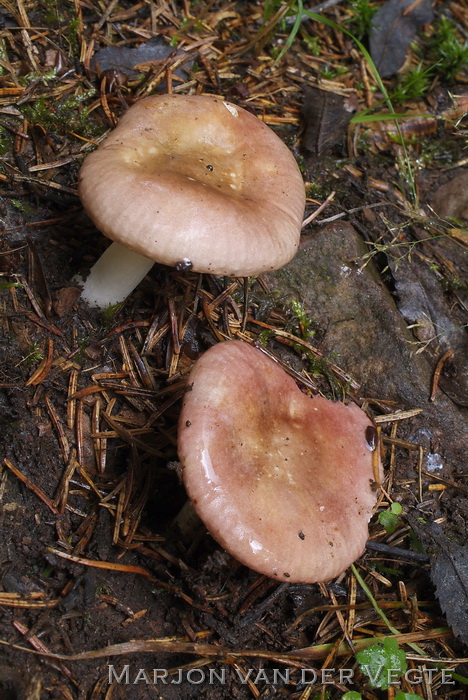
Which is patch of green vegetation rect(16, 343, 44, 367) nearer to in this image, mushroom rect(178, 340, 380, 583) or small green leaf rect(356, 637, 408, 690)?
mushroom rect(178, 340, 380, 583)

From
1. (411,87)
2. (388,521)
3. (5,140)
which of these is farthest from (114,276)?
(411,87)

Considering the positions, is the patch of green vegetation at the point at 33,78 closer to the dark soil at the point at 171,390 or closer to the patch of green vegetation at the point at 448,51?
the dark soil at the point at 171,390

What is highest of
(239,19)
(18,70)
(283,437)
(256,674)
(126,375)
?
(239,19)

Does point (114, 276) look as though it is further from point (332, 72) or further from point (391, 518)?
point (332, 72)

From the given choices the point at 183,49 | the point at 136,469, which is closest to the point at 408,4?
the point at 183,49

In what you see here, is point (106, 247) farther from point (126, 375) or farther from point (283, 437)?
point (283, 437)

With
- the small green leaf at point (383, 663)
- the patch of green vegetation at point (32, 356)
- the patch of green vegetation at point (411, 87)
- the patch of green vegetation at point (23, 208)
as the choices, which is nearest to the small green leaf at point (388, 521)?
the small green leaf at point (383, 663)

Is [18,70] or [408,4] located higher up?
[408,4]
